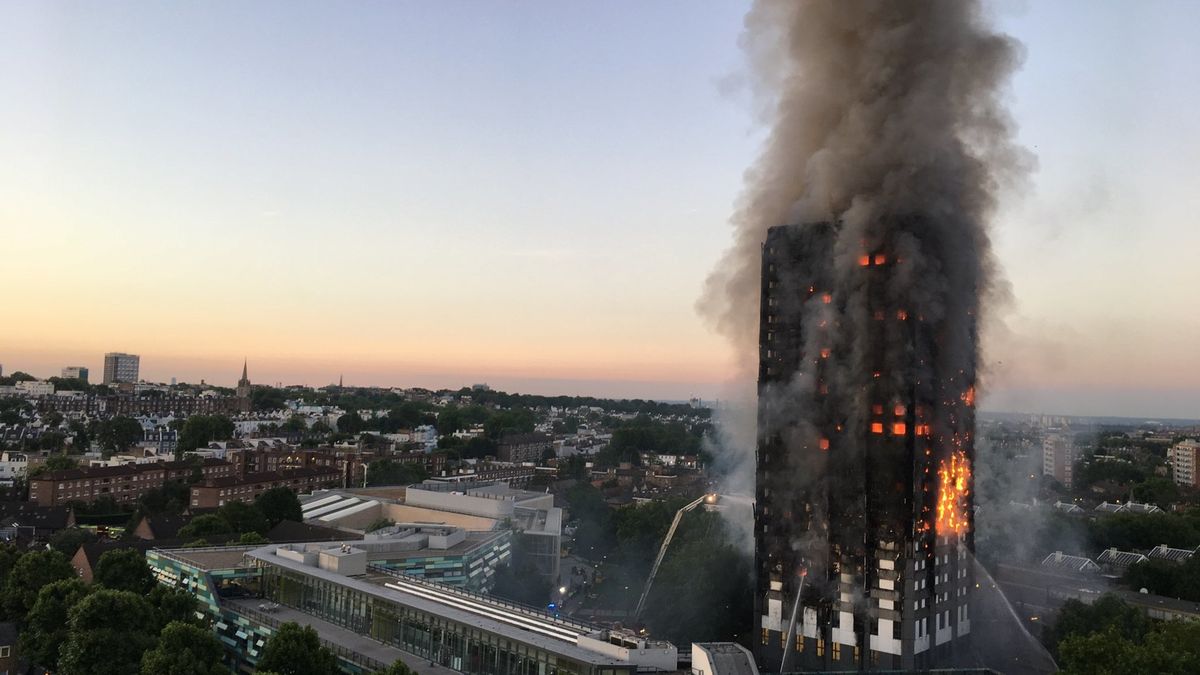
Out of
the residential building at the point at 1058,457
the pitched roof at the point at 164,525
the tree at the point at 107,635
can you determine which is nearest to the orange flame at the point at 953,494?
the tree at the point at 107,635

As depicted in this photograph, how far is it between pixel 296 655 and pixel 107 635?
9724mm

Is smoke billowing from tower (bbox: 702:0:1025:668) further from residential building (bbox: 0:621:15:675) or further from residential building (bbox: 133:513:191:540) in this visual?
residential building (bbox: 133:513:191:540)

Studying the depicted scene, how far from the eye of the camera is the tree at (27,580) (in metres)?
46.7

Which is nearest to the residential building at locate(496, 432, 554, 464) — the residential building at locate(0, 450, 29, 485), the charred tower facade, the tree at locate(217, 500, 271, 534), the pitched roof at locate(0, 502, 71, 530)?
the residential building at locate(0, 450, 29, 485)

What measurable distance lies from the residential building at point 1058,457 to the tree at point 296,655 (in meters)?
137

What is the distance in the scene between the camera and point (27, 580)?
47031 mm

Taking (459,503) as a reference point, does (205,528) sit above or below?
below

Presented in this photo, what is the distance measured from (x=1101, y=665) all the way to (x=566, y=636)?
64.0ft

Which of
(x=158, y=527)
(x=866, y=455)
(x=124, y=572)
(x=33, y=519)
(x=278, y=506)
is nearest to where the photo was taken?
(x=866, y=455)

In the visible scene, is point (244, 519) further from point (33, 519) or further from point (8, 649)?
point (8, 649)

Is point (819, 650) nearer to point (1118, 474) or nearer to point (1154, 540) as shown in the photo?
point (1154, 540)

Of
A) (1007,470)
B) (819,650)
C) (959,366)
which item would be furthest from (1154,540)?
(819,650)

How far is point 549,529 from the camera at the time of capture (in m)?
72.5

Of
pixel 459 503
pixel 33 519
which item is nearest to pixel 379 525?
pixel 459 503
